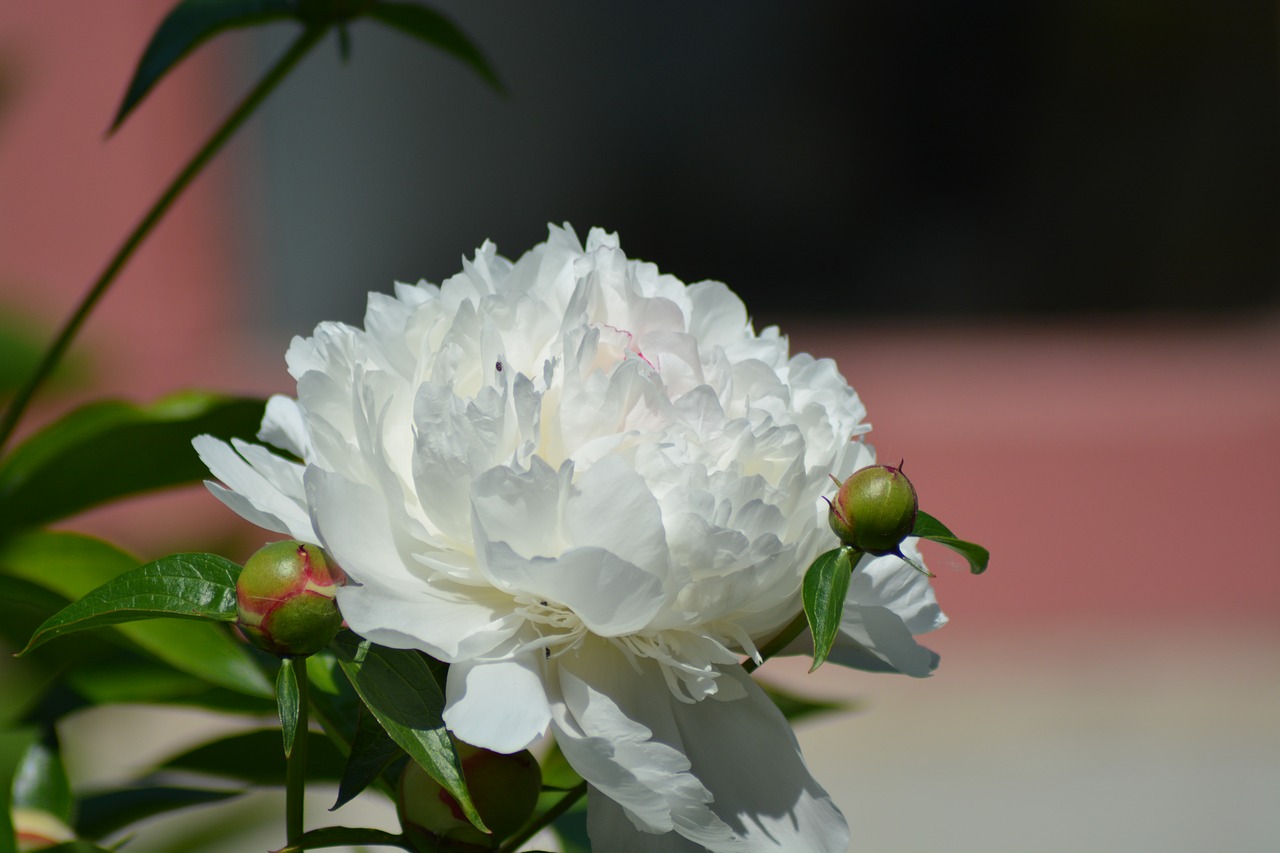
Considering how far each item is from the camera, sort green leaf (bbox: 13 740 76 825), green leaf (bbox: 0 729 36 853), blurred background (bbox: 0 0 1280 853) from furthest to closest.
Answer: blurred background (bbox: 0 0 1280 853) → green leaf (bbox: 13 740 76 825) → green leaf (bbox: 0 729 36 853)

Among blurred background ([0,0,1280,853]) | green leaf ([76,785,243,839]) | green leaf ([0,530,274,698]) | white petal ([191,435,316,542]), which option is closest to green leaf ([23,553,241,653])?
white petal ([191,435,316,542])

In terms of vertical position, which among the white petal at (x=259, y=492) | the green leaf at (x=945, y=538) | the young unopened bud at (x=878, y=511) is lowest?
the white petal at (x=259, y=492)

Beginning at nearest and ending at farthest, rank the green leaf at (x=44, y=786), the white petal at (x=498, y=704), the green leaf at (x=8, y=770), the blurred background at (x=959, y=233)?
1. the white petal at (x=498, y=704)
2. the green leaf at (x=8, y=770)
3. the green leaf at (x=44, y=786)
4. the blurred background at (x=959, y=233)

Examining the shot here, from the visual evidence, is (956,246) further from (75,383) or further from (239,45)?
(75,383)

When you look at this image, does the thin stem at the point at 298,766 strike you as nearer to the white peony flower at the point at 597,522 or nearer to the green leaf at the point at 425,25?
Answer: the white peony flower at the point at 597,522

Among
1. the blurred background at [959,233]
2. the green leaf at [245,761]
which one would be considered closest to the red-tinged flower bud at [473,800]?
the green leaf at [245,761]

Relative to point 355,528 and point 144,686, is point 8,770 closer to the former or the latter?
point 144,686

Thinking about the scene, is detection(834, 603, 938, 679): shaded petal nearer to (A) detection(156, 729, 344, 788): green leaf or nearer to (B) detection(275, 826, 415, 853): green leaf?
(B) detection(275, 826, 415, 853): green leaf
